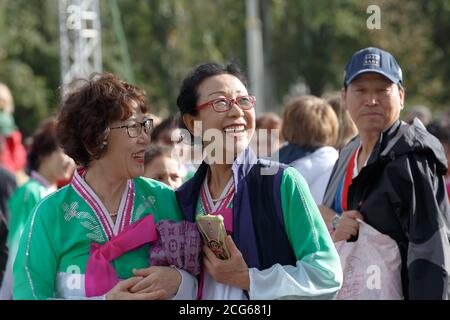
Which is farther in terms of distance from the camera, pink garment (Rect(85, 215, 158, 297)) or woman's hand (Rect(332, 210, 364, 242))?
woman's hand (Rect(332, 210, 364, 242))

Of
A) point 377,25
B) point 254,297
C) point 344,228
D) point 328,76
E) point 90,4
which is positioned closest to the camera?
point 254,297

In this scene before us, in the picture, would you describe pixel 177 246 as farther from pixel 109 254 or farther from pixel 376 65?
pixel 376 65

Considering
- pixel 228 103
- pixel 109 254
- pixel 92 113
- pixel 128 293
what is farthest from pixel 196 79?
pixel 128 293

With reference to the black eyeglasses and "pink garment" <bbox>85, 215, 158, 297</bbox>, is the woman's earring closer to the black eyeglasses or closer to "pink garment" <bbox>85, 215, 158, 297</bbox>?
the black eyeglasses

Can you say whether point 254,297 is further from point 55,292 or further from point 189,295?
point 55,292

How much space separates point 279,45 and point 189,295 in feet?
88.4

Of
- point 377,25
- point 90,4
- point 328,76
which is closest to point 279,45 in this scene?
point 328,76

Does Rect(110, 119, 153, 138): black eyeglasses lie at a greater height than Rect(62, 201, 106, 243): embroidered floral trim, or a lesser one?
greater

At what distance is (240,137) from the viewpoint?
11.9 ft

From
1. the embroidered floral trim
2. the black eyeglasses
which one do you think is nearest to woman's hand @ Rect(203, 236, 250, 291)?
the embroidered floral trim

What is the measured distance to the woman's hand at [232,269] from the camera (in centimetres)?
348

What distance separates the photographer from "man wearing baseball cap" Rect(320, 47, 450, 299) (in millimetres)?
4012

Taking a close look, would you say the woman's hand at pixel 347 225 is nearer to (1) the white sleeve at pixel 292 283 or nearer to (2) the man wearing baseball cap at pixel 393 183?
(2) the man wearing baseball cap at pixel 393 183

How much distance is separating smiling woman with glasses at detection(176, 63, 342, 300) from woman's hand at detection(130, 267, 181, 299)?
146 mm
